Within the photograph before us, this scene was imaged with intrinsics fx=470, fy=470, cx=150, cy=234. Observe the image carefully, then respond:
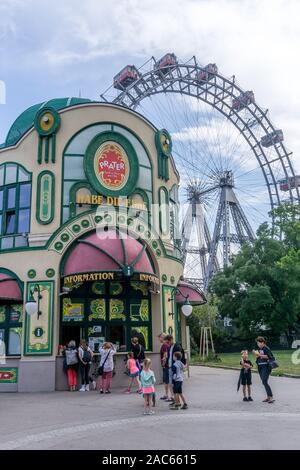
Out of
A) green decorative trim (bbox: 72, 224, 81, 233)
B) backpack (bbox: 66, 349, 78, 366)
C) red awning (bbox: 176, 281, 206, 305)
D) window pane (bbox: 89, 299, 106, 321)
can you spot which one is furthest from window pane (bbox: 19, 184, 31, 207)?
red awning (bbox: 176, 281, 206, 305)

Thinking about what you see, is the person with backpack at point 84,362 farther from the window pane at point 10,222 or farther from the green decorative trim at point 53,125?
the green decorative trim at point 53,125

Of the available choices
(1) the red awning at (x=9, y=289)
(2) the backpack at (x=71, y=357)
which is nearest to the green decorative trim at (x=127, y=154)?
(1) the red awning at (x=9, y=289)

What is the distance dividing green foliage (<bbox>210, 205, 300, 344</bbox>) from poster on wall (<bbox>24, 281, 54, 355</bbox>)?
2663cm

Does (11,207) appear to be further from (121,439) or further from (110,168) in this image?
(121,439)

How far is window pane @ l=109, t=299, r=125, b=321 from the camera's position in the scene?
17.5 metres

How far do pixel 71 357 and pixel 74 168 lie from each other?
286 inches

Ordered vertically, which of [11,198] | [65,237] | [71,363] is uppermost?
[11,198]

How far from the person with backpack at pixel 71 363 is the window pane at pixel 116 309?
6.97ft

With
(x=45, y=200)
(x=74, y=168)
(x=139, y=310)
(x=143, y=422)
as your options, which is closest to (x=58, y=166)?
(x=74, y=168)

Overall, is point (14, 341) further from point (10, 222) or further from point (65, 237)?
point (10, 222)

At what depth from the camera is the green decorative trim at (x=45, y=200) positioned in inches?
700

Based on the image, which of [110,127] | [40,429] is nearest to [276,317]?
[110,127]

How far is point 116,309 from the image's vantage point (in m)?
17.6

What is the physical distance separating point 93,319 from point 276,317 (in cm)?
2805
